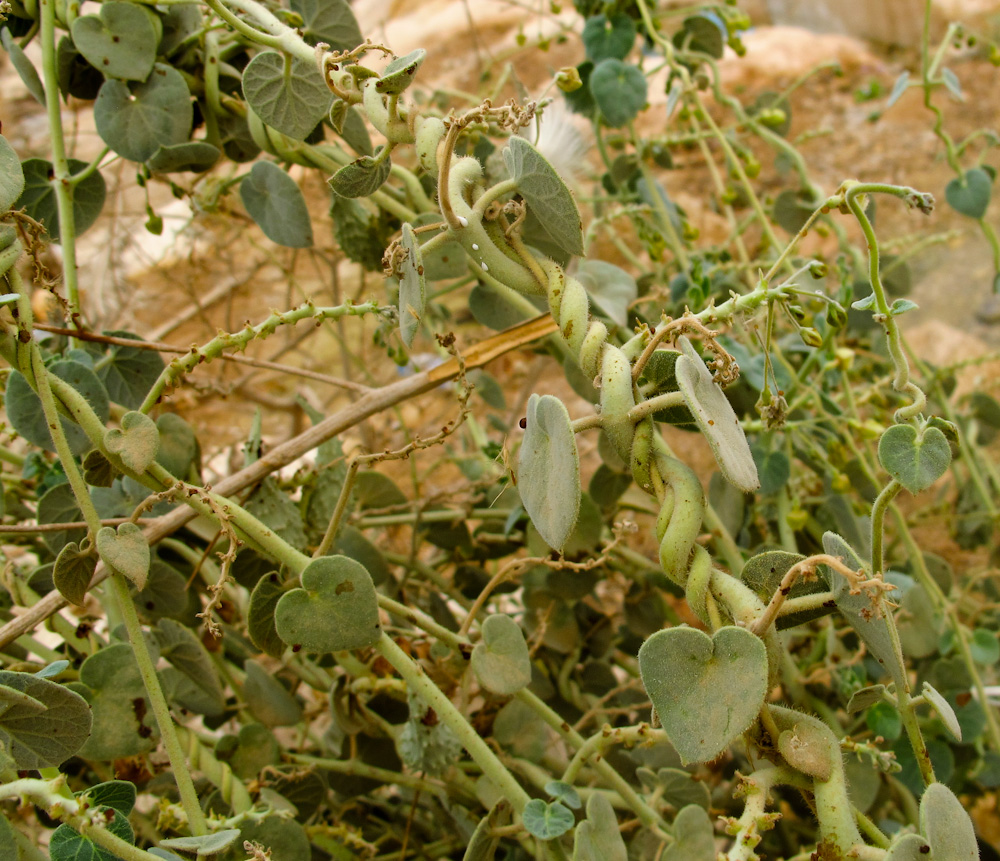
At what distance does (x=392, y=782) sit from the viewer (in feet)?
2.26

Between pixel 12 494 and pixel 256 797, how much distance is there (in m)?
0.37

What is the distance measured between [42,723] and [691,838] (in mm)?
361

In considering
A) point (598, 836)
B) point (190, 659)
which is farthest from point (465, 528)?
point (598, 836)

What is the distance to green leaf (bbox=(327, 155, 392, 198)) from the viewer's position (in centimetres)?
46

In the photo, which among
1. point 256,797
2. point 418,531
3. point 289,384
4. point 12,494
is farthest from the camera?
point 289,384

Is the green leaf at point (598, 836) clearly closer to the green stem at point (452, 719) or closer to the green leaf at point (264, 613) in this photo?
the green stem at point (452, 719)

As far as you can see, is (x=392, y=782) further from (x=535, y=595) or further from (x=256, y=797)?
(x=535, y=595)

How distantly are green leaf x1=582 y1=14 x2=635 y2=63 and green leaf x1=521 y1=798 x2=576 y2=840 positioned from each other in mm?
676

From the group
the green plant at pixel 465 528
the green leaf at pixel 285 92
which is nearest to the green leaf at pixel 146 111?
the green plant at pixel 465 528

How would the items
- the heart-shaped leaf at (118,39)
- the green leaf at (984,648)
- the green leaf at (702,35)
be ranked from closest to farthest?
the heart-shaped leaf at (118,39) → the green leaf at (984,648) → the green leaf at (702,35)

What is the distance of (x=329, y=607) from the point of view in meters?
0.45

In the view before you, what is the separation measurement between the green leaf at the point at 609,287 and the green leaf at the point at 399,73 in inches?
9.5

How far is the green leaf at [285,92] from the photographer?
1.70ft

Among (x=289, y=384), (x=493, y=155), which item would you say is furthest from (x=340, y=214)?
(x=289, y=384)
